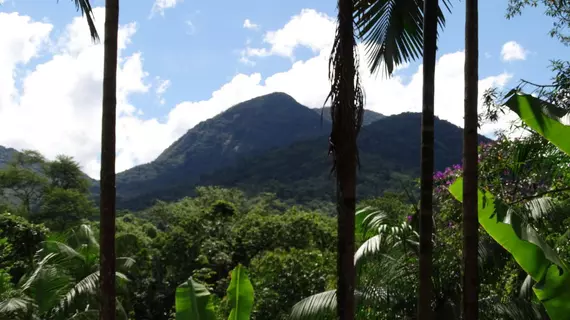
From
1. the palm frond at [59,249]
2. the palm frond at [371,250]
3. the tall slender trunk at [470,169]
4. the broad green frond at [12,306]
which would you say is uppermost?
the tall slender trunk at [470,169]

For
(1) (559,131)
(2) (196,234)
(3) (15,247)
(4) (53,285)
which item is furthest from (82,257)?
(2) (196,234)

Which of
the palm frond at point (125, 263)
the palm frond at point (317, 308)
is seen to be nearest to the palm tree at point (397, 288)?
the palm frond at point (317, 308)

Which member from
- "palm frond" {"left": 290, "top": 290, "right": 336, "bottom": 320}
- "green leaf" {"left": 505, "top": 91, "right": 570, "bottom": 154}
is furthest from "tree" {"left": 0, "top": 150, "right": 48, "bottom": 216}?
"green leaf" {"left": 505, "top": 91, "right": 570, "bottom": 154}

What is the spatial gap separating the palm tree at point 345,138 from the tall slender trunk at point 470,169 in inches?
44.6

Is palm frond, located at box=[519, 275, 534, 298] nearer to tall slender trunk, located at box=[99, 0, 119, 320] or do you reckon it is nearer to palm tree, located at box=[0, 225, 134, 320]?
tall slender trunk, located at box=[99, 0, 119, 320]

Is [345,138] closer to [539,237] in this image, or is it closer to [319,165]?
[539,237]

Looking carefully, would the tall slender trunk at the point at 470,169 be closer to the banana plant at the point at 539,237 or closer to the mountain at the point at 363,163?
the banana plant at the point at 539,237

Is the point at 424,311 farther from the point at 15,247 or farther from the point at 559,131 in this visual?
the point at 15,247

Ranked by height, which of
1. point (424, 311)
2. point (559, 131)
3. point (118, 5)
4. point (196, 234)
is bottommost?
point (196, 234)

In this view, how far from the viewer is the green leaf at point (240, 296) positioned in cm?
855

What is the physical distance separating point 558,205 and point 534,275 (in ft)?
7.22

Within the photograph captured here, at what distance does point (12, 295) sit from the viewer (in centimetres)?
1104

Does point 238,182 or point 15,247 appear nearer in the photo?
point 15,247

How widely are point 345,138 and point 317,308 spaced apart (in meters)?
3.33
